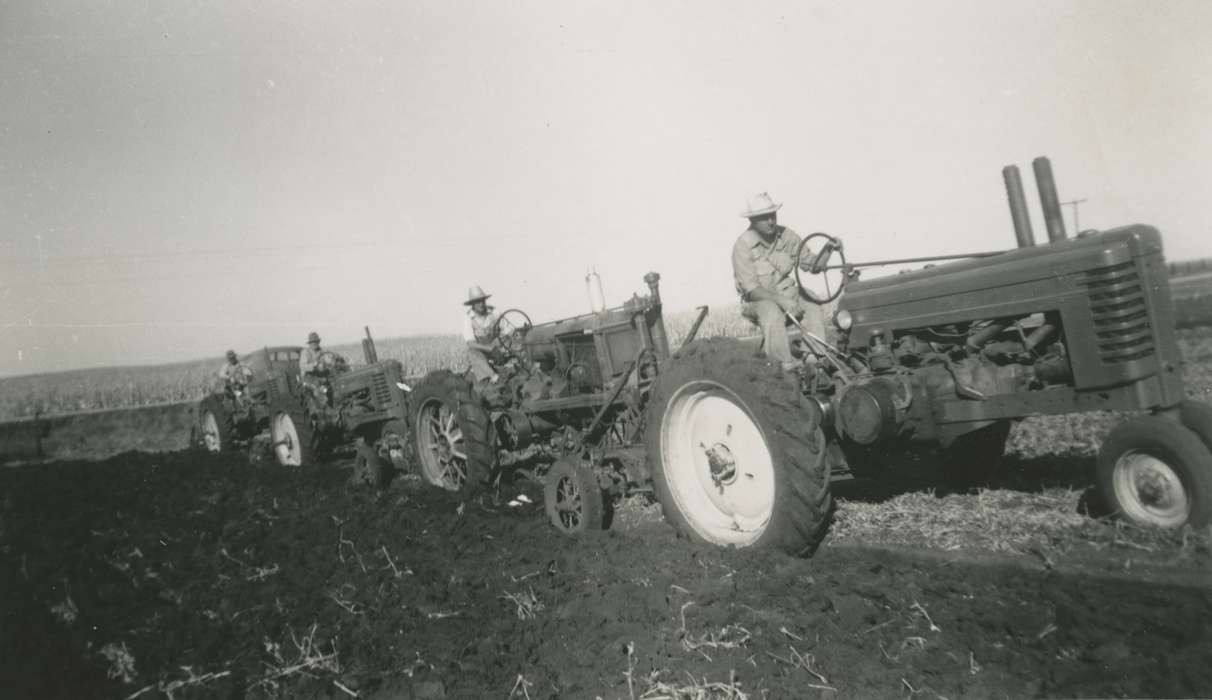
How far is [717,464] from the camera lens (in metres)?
4.36

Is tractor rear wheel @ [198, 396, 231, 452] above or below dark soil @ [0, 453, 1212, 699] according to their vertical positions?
above

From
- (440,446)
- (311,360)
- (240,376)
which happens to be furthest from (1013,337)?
(240,376)

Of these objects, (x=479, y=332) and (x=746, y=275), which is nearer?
(x=746, y=275)

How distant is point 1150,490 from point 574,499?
3543 millimetres

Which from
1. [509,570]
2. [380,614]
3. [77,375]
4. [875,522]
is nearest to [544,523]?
[509,570]

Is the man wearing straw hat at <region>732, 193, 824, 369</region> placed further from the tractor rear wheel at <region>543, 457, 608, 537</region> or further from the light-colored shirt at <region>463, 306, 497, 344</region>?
the light-colored shirt at <region>463, 306, 497, 344</region>

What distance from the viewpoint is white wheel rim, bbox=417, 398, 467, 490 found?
7.64 m

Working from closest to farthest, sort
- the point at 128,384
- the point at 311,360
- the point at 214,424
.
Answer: the point at 311,360
the point at 214,424
the point at 128,384

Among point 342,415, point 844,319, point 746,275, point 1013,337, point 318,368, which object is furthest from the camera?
point 318,368

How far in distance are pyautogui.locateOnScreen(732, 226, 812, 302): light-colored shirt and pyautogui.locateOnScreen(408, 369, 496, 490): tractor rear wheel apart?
9.52ft

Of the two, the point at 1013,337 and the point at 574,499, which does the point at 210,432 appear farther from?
the point at 1013,337

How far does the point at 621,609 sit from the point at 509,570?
1055mm

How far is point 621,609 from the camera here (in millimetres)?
3514

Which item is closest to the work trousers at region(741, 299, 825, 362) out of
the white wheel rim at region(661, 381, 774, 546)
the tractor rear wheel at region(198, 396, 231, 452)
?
the white wheel rim at region(661, 381, 774, 546)
